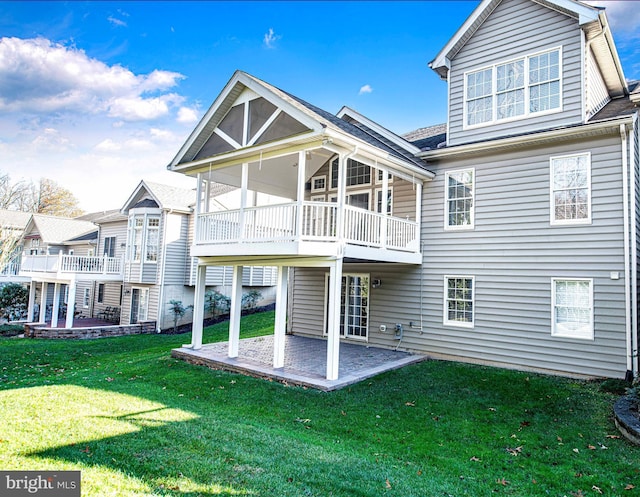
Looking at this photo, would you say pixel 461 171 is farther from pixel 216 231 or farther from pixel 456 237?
pixel 216 231

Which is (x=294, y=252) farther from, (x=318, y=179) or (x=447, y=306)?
(x=318, y=179)

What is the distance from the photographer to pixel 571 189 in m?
9.50

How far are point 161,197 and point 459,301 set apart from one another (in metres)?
15.1

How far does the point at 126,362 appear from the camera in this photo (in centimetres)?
1156

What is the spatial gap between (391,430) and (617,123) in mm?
8043

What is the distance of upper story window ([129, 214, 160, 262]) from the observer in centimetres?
1950

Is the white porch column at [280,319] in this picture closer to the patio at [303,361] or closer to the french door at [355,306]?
the patio at [303,361]

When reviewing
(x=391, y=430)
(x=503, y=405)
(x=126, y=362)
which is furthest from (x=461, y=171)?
(x=126, y=362)

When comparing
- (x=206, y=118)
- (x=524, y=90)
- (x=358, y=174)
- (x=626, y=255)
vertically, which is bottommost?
(x=626, y=255)

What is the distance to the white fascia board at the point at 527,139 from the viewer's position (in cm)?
871

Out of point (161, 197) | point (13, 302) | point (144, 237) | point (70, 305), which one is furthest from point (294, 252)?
point (13, 302)

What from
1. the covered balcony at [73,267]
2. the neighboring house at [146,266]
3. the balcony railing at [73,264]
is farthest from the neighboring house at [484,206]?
the balcony railing at [73,264]

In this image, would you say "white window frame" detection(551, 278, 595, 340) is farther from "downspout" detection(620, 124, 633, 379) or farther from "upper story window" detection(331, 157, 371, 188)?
"upper story window" detection(331, 157, 371, 188)

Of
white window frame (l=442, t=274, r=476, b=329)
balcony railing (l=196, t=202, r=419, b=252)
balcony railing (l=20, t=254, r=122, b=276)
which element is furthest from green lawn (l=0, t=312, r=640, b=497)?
balcony railing (l=20, t=254, r=122, b=276)
